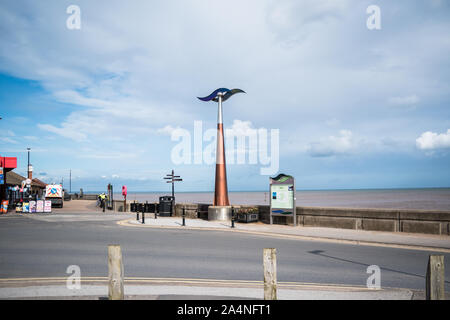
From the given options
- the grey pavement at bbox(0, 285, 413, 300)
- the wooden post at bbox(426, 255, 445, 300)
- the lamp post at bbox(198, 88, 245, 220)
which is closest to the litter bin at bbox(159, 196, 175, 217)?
the lamp post at bbox(198, 88, 245, 220)

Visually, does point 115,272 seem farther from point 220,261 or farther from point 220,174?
point 220,174

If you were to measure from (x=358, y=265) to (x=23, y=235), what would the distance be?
43.6ft

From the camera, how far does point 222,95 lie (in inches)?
881

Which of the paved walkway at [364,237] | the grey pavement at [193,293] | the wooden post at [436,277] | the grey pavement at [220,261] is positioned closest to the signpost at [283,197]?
the paved walkway at [364,237]

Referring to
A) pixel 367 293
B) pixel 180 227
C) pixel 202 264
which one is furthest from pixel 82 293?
pixel 180 227

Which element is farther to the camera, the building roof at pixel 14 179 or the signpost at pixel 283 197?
A: the building roof at pixel 14 179

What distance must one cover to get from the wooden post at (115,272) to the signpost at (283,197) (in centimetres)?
Answer: 1401

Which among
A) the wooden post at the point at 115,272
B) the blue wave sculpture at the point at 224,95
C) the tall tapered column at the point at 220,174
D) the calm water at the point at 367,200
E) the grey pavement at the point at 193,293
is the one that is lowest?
the calm water at the point at 367,200

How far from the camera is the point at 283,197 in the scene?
61.3ft

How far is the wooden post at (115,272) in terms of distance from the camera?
4.95 metres

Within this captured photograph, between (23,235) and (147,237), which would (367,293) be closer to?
(147,237)

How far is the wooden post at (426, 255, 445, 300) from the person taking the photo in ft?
14.7

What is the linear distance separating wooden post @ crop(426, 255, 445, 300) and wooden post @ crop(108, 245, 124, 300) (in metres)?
4.26

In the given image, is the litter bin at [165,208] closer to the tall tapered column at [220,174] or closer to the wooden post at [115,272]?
the tall tapered column at [220,174]
